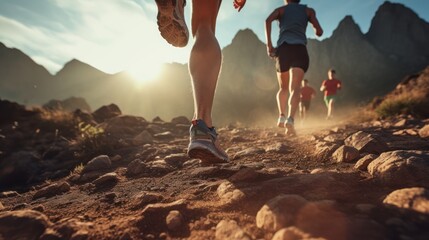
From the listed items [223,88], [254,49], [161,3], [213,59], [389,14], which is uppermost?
[389,14]

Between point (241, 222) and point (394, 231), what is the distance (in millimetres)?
548

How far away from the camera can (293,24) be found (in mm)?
4527

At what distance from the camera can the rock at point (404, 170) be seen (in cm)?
150

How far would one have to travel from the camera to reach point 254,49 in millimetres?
103625

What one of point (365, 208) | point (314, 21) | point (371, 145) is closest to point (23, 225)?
point (365, 208)

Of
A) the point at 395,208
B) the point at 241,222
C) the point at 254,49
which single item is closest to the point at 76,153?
the point at 241,222

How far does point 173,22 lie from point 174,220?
137cm

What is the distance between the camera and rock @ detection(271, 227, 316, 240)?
955 millimetres

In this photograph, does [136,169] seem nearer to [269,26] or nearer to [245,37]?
[269,26]

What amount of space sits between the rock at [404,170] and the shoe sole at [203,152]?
3.06ft

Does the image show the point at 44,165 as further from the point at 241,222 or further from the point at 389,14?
the point at 389,14

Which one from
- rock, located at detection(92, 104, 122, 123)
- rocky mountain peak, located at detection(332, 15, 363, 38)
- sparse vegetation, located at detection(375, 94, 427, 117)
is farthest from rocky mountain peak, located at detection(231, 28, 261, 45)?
rock, located at detection(92, 104, 122, 123)

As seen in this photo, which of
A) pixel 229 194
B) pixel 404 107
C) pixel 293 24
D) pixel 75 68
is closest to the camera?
pixel 229 194

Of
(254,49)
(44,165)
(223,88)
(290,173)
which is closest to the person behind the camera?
(290,173)
